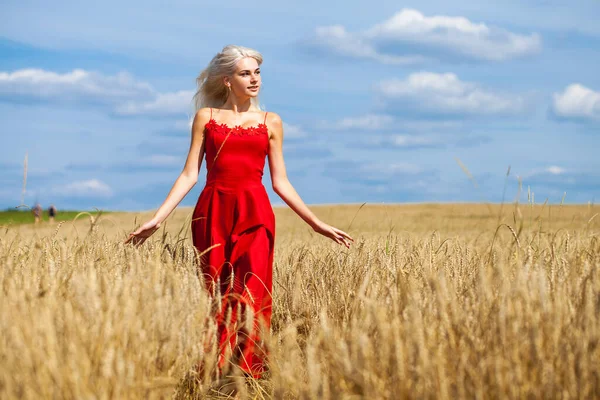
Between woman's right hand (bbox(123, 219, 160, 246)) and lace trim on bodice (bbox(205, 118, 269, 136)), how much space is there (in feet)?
2.53

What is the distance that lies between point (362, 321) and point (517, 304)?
72cm

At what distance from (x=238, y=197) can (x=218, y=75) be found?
36.5 inches

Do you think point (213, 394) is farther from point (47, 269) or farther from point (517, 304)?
point (517, 304)

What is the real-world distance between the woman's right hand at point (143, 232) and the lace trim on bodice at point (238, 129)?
0.77 m

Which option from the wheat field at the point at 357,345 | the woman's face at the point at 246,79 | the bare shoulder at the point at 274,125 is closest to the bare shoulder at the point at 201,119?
the woman's face at the point at 246,79

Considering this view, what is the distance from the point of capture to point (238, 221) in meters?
4.39

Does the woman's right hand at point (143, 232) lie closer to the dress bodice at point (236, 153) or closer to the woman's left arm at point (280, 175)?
the dress bodice at point (236, 153)

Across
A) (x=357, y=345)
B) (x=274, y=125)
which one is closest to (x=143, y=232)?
(x=274, y=125)

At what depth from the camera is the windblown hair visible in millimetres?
4621

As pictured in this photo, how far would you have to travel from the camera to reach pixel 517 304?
2.77m

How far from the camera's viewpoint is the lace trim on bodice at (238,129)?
4469mm

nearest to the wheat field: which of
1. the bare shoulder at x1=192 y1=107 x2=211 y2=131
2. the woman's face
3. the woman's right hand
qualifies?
the woman's right hand

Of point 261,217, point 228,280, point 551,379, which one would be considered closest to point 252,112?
point 261,217

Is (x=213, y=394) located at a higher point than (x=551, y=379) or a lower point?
lower
